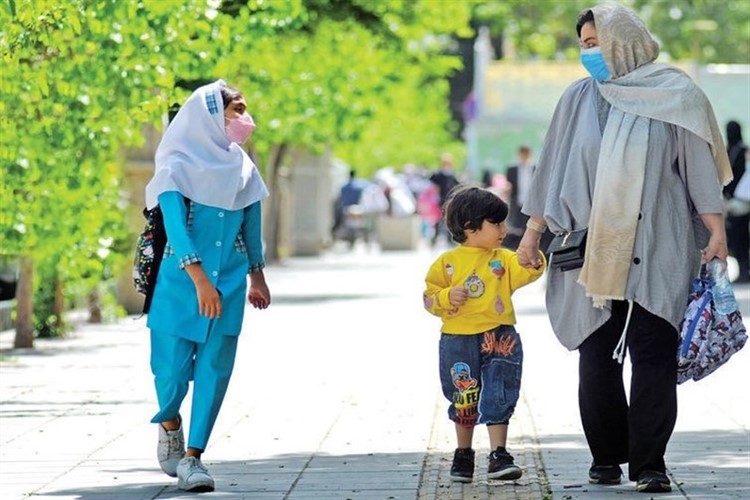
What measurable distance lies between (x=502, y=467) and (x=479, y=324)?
0.55 m

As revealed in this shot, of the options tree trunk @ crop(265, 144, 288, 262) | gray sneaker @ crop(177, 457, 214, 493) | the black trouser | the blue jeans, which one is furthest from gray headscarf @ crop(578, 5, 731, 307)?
tree trunk @ crop(265, 144, 288, 262)

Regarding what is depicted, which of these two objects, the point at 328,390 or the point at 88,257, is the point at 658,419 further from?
the point at 88,257

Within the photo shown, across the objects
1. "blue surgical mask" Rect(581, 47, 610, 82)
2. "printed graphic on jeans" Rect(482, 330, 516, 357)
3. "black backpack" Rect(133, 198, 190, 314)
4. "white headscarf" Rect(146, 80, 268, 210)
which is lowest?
"printed graphic on jeans" Rect(482, 330, 516, 357)

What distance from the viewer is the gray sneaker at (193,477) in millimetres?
7992

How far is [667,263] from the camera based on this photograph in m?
7.80

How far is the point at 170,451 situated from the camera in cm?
836

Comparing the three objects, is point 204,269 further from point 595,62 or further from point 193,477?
point 595,62

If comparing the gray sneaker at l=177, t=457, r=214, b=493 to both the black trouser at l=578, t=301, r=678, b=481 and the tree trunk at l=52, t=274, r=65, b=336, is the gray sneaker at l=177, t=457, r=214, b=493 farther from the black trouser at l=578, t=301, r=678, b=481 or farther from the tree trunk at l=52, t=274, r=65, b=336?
the tree trunk at l=52, t=274, r=65, b=336

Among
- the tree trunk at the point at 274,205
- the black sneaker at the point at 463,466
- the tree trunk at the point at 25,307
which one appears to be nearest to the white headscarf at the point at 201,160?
the black sneaker at the point at 463,466

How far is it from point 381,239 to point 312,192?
13.8ft

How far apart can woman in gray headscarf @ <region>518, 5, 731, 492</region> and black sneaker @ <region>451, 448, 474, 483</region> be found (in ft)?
2.06

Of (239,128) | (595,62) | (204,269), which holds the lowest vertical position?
(204,269)

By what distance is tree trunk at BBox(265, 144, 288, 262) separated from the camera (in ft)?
112

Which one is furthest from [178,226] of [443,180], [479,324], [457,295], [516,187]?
[443,180]
